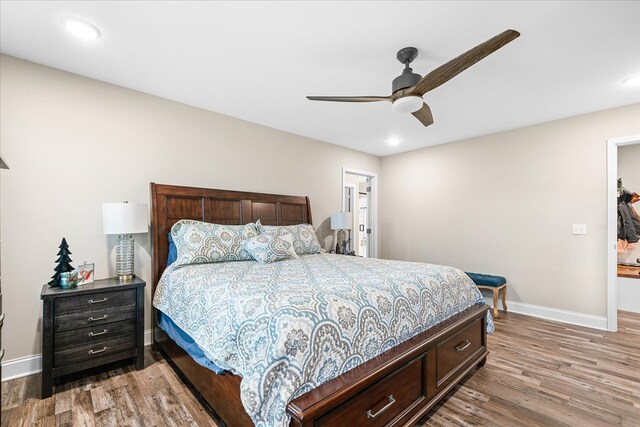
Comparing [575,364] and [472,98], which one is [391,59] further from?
[575,364]

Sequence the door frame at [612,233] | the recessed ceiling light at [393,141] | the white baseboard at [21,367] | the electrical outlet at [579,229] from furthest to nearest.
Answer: the recessed ceiling light at [393,141], the electrical outlet at [579,229], the door frame at [612,233], the white baseboard at [21,367]

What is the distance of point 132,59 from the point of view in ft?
8.75

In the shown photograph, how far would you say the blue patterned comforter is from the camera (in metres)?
1.51

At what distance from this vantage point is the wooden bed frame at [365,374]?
158 centimetres

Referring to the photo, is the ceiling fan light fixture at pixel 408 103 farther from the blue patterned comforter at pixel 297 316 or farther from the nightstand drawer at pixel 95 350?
the nightstand drawer at pixel 95 350

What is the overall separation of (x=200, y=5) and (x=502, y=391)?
3.47m

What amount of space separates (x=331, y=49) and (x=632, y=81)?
114 inches

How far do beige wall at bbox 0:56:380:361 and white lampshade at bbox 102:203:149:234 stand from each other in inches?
11.8

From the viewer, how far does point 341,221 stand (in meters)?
4.86

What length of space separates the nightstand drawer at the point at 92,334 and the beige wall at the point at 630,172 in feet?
22.0

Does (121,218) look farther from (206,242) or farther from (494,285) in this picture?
(494,285)

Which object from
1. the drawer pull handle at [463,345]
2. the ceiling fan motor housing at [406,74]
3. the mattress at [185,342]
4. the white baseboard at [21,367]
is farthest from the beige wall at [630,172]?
the white baseboard at [21,367]

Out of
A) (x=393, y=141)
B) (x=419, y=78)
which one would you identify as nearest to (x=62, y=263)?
(x=419, y=78)

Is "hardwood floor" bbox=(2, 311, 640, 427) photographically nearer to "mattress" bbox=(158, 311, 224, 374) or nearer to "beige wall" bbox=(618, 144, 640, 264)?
"mattress" bbox=(158, 311, 224, 374)
